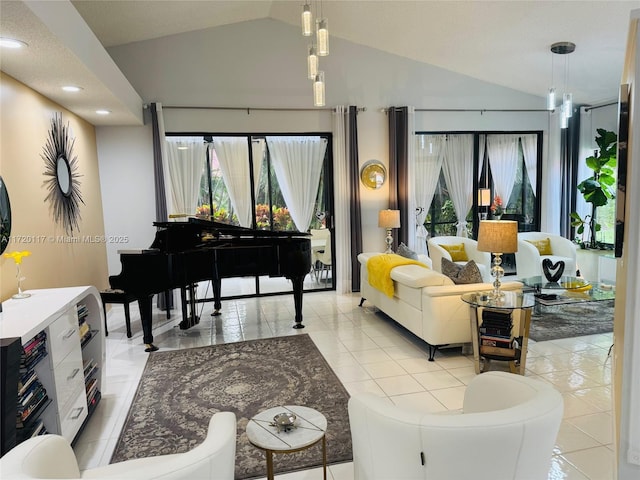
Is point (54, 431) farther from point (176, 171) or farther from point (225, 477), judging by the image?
point (176, 171)

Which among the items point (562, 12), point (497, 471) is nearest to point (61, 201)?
point (497, 471)

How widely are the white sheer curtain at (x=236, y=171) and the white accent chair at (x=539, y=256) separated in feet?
13.7

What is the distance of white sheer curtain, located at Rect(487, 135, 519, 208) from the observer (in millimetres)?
7359

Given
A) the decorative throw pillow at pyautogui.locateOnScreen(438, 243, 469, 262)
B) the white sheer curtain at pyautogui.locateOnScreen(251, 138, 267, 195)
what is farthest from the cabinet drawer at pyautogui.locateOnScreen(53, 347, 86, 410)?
the decorative throw pillow at pyautogui.locateOnScreen(438, 243, 469, 262)

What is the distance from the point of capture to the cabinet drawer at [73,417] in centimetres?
251

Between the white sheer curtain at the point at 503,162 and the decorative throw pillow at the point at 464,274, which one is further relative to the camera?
the white sheer curtain at the point at 503,162

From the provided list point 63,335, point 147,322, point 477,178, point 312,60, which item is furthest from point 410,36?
point 63,335

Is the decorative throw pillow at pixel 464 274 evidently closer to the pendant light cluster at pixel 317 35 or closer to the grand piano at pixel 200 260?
the grand piano at pixel 200 260

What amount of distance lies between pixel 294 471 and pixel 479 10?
199 inches

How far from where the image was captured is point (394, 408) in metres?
1.56

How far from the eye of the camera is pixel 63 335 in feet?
8.53

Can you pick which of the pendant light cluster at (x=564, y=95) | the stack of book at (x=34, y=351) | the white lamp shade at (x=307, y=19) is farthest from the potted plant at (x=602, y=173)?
the stack of book at (x=34, y=351)

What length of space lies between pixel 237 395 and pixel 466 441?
2.34 meters

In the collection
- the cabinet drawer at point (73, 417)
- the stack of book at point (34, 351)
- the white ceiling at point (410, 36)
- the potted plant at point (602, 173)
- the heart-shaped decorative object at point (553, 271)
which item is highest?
the white ceiling at point (410, 36)
